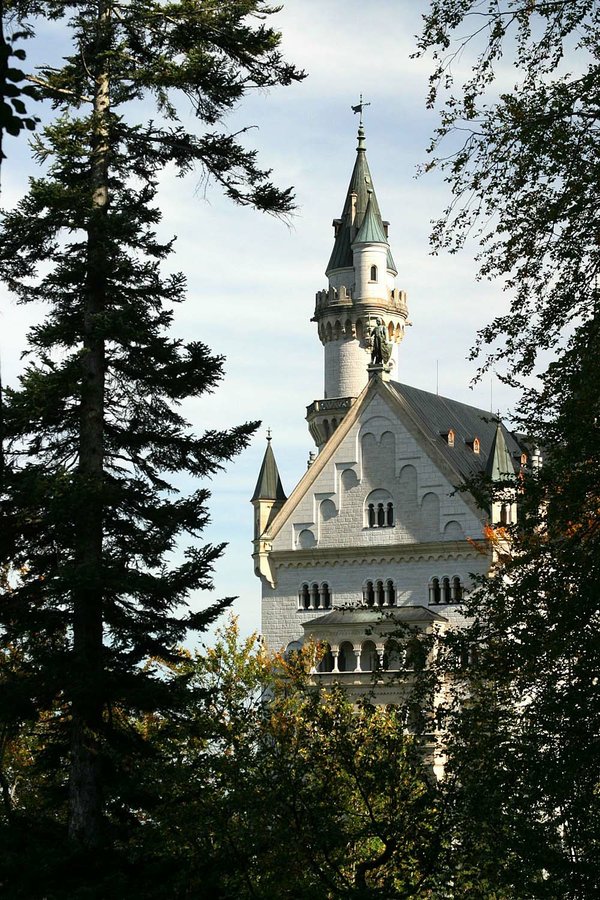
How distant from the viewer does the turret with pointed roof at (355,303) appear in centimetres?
9219

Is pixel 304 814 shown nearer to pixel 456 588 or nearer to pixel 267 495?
pixel 456 588

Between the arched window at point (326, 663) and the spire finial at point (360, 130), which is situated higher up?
the spire finial at point (360, 130)

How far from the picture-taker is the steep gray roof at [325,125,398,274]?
95.4m

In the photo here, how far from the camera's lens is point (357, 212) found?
318 ft

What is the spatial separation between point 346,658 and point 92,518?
5123cm

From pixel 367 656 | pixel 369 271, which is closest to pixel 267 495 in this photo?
pixel 367 656

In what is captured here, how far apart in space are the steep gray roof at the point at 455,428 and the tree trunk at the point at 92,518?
47341 mm

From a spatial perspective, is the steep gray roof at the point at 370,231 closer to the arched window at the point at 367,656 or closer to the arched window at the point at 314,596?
the arched window at the point at 314,596

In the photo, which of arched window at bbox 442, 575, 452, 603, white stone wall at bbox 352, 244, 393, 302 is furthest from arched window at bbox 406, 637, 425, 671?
white stone wall at bbox 352, 244, 393, 302

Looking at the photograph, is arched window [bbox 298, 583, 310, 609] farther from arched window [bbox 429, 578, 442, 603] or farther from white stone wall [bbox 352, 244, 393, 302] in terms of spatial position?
white stone wall [bbox 352, 244, 393, 302]

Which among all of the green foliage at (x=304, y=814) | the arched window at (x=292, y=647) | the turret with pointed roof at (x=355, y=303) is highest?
the turret with pointed roof at (x=355, y=303)

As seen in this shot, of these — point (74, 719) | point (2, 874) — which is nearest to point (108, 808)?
point (74, 719)

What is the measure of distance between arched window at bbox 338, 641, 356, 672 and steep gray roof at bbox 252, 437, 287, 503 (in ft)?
35.4

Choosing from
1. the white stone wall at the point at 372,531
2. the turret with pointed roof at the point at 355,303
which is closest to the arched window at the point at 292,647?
the white stone wall at the point at 372,531
